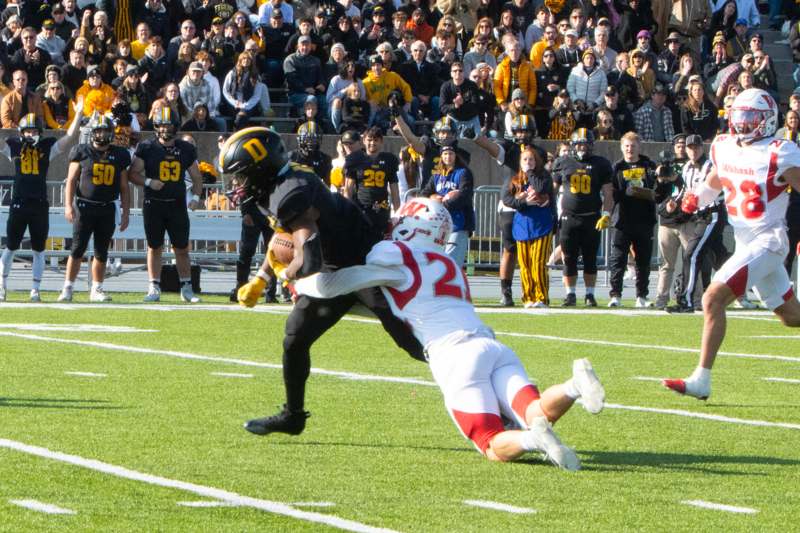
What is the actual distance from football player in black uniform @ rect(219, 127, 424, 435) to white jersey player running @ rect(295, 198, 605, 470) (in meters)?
0.11

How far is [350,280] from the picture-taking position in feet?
23.2

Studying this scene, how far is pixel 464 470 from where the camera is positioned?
666 cm

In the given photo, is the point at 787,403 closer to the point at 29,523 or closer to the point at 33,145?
the point at 29,523

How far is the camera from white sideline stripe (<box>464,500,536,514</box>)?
18.9 ft

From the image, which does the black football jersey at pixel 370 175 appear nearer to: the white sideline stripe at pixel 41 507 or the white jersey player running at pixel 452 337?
the white jersey player running at pixel 452 337

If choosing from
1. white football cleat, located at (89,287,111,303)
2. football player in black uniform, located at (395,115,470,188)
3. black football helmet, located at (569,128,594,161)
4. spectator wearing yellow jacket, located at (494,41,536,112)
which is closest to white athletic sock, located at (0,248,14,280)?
white football cleat, located at (89,287,111,303)

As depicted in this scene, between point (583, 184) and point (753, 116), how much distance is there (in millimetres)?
7245

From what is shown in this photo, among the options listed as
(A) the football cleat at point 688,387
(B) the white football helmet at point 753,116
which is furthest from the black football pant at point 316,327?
(B) the white football helmet at point 753,116

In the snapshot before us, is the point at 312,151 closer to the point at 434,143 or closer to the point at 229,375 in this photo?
the point at 434,143

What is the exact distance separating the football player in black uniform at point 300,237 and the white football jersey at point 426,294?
0.39 ft

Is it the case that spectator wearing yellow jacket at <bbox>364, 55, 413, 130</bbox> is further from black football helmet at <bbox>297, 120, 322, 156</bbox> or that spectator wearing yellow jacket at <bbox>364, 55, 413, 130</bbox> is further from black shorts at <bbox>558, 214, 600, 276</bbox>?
black shorts at <bbox>558, 214, 600, 276</bbox>

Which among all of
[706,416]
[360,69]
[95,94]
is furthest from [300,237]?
[360,69]

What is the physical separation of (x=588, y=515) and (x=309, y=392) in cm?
392

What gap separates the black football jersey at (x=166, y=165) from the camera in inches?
658
